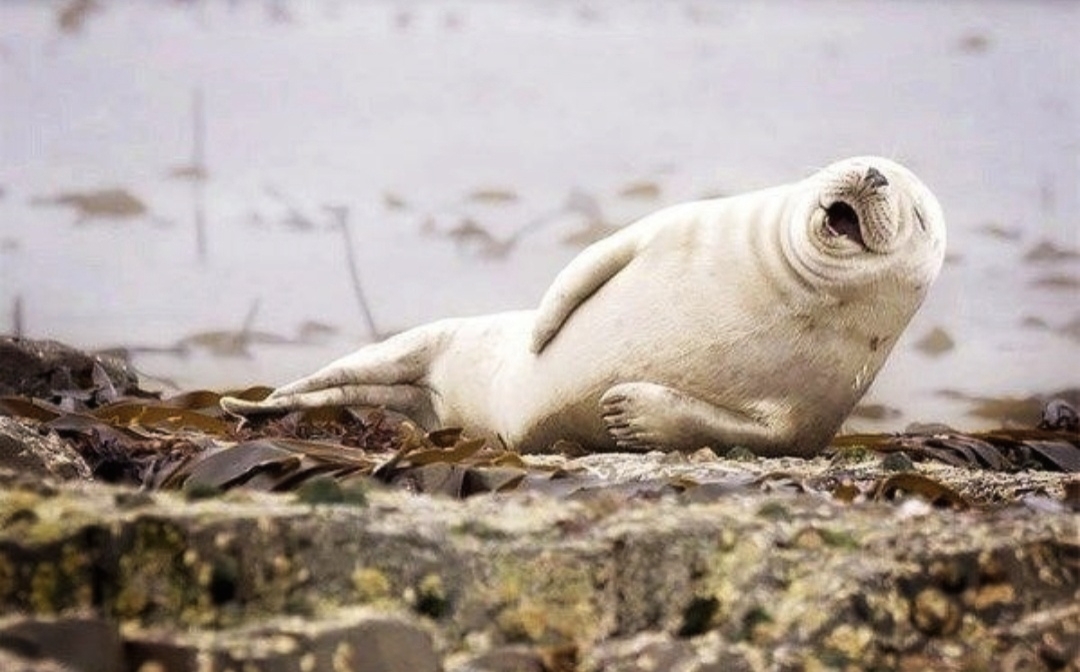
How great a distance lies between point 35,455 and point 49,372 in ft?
7.55

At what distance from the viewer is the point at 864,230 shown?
4.51m

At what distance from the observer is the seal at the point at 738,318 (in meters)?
4.53

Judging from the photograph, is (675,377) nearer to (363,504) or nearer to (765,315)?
(765,315)

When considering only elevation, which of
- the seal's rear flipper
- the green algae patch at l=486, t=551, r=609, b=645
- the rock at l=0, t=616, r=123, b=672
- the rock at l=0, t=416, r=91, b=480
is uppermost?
the rock at l=0, t=616, r=123, b=672

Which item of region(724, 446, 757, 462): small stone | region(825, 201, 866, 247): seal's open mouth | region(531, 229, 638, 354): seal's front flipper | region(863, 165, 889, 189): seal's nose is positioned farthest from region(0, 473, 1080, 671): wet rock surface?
region(531, 229, 638, 354): seal's front flipper

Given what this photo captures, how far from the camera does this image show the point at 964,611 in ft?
6.21

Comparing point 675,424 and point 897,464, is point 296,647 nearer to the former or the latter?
point 897,464

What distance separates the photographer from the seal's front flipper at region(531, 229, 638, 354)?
4836 mm

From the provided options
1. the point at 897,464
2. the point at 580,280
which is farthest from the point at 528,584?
the point at 580,280

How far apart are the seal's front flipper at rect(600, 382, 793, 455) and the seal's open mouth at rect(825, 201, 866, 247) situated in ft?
1.53

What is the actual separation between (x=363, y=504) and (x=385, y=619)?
0.18 m

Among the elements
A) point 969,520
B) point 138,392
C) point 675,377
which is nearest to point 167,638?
point 969,520

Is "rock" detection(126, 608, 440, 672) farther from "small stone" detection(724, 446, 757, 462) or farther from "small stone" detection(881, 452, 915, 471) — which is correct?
"small stone" detection(724, 446, 757, 462)

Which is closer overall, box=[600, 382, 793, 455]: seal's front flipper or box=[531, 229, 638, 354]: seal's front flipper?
box=[600, 382, 793, 455]: seal's front flipper
